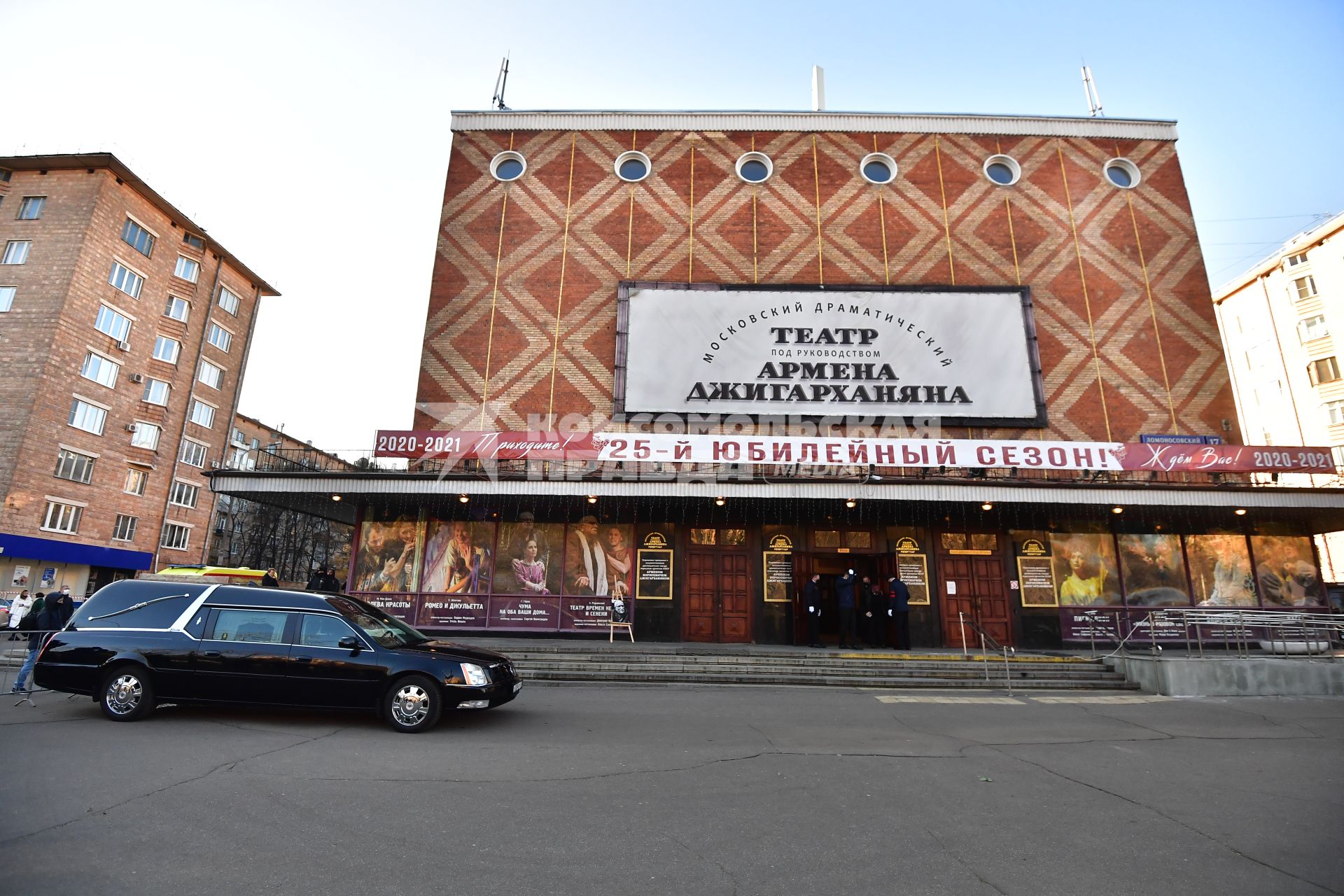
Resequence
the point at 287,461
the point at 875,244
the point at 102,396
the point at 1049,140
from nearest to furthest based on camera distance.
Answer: the point at 287,461, the point at 875,244, the point at 1049,140, the point at 102,396

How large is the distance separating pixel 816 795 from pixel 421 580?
14403 mm

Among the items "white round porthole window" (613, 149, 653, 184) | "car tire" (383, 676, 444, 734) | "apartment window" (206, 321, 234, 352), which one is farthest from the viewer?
"apartment window" (206, 321, 234, 352)

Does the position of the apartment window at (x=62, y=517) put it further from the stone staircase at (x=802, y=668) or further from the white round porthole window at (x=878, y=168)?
the white round porthole window at (x=878, y=168)

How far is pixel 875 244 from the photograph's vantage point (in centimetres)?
2172

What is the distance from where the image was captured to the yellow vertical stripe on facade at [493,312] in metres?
20.2

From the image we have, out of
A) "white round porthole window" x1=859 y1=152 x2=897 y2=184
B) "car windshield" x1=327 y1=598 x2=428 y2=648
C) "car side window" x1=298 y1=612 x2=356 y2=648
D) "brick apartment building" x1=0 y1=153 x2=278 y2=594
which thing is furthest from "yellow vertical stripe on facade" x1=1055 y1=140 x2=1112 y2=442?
"brick apartment building" x1=0 y1=153 x2=278 y2=594

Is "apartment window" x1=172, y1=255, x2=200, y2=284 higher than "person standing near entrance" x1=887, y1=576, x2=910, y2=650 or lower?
higher

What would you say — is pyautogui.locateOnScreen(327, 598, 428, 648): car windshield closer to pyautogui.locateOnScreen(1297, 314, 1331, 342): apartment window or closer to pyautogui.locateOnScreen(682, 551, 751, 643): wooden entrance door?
pyautogui.locateOnScreen(682, 551, 751, 643): wooden entrance door

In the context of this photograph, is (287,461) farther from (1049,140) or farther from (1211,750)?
(1049,140)

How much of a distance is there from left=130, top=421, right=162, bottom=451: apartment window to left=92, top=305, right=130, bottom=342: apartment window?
4.11m

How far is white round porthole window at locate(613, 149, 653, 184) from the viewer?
22.8m

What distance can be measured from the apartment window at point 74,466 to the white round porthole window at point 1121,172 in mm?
41535

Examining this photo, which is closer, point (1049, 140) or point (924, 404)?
point (924, 404)

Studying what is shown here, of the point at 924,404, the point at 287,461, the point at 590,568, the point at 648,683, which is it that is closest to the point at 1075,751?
the point at 648,683
